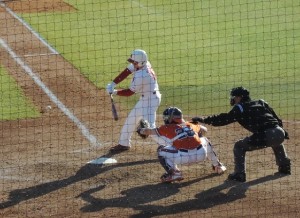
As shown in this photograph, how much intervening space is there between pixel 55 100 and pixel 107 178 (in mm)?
4462

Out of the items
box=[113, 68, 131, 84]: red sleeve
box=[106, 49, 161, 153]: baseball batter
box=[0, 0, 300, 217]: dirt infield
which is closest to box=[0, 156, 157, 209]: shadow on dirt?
box=[0, 0, 300, 217]: dirt infield

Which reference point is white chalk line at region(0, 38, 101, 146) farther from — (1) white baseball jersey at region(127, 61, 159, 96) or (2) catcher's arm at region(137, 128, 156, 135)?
(2) catcher's arm at region(137, 128, 156, 135)

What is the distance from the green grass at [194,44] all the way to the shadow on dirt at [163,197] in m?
3.91

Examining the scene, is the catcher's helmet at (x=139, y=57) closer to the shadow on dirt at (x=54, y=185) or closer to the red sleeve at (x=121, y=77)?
the red sleeve at (x=121, y=77)

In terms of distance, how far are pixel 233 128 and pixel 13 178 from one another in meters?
4.35

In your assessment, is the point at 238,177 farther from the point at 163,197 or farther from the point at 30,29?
the point at 30,29

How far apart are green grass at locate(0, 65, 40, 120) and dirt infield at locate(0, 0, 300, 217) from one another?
221mm

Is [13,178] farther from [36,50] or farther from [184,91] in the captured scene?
[36,50]

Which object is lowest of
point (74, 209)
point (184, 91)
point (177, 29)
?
point (74, 209)

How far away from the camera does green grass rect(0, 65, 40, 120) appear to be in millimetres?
15188

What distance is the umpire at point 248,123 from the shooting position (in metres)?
11.5

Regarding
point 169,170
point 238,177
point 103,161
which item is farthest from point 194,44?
point 169,170

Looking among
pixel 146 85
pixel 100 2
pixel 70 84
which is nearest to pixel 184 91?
pixel 70 84

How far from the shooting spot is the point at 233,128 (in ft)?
47.0
